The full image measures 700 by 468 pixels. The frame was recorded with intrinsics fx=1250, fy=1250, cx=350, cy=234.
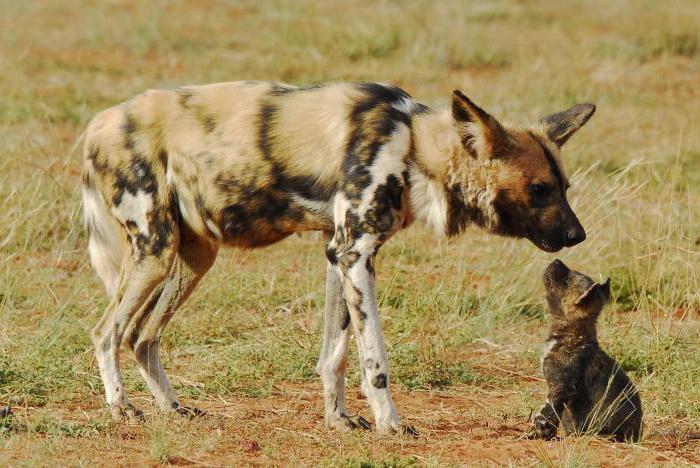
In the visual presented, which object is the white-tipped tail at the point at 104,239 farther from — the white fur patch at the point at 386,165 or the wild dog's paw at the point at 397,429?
the wild dog's paw at the point at 397,429

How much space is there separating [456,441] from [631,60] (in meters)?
7.23

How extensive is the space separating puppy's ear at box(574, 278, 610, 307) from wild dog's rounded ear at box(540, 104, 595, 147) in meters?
0.55

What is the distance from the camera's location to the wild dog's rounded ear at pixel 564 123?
453 centimetres

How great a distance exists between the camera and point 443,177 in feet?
14.1

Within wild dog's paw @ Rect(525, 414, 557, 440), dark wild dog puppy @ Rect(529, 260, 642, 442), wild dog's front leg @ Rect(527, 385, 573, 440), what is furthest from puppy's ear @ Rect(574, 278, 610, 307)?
wild dog's paw @ Rect(525, 414, 557, 440)

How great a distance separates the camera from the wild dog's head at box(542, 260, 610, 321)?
438 cm

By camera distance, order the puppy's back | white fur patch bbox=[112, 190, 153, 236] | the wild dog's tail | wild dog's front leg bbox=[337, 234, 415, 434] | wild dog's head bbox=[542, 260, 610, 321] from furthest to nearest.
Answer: the wild dog's tail < white fur patch bbox=[112, 190, 153, 236] < wild dog's head bbox=[542, 260, 610, 321] < wild dog's front leg bbox=[337, 234, 415, 434] < the puppy's back

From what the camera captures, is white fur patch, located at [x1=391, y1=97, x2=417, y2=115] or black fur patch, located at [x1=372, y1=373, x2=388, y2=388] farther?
white fur patch, located at [x1=391, y1=97, x2=417, y2=115]

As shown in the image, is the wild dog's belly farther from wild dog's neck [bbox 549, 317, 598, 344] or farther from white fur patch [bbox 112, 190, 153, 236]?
wild dog's neck [bbox 549, 317, 598, 344]

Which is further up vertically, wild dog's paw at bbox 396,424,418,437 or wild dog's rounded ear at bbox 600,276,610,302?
wild dog's rounded ear at bbox 600,276,610,302

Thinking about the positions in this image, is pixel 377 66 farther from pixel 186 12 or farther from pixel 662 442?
pixel 662 442

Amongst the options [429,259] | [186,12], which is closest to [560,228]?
[429,259]

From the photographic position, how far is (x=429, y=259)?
621 cm

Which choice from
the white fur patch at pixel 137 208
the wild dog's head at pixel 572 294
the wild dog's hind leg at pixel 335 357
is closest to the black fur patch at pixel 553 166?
the wild dog's head at pixel 572 294
